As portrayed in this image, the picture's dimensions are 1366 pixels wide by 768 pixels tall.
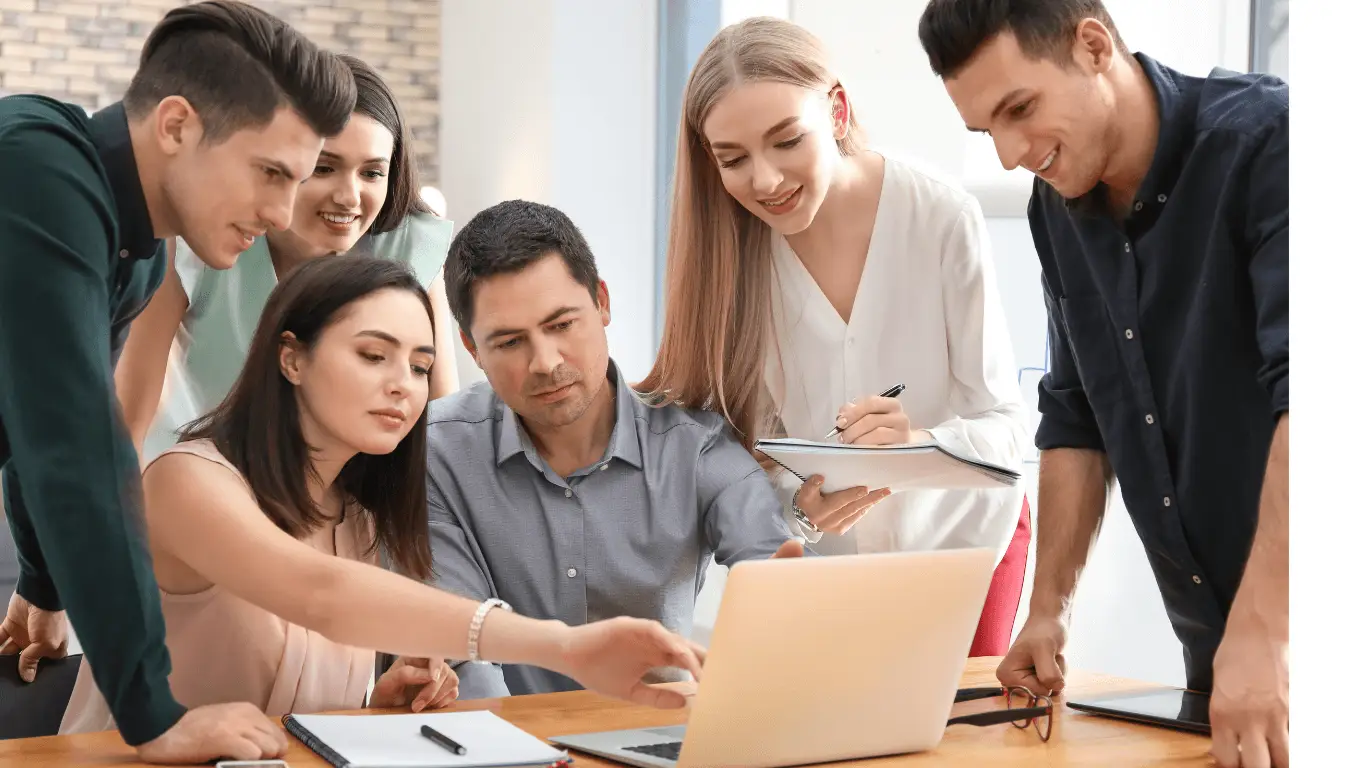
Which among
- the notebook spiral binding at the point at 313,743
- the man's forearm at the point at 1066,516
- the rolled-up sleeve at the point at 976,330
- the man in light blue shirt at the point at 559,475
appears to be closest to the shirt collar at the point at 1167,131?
the man's forearm at the point at 1066,516

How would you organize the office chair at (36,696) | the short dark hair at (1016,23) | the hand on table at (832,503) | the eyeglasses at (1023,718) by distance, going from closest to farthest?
the eyeglasses at (1023,718) < the short dark hair at (1016,23) < the office chair at (36,696) < the hand on table at (832,503)

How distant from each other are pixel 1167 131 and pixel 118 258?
3.49 ft

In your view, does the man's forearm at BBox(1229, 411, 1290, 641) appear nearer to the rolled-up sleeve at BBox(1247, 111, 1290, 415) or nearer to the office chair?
the rolled-up sleeve at BBox(1247, 111, 1290, 415)

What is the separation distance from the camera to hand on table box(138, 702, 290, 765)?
1.15 m

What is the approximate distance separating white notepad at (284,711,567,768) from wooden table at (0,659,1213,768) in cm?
2

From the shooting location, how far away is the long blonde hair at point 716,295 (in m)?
1.98

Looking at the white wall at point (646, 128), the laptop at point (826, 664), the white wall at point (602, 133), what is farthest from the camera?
the white wall at point (602, 133)

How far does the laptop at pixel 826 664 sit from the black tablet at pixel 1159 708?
0.24 m

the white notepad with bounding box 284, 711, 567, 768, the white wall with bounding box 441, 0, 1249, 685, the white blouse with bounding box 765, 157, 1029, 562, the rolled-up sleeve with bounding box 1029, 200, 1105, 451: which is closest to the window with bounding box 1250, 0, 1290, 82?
the white wall with bounding box 441, 0, 1249, 685

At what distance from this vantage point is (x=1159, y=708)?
1.41 metres

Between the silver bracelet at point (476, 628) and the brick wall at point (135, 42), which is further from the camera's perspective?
the brick wall at point (135, 42)

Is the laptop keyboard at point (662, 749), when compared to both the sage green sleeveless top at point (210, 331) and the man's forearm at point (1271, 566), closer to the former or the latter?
the man's forearm at point (1271, 566)
